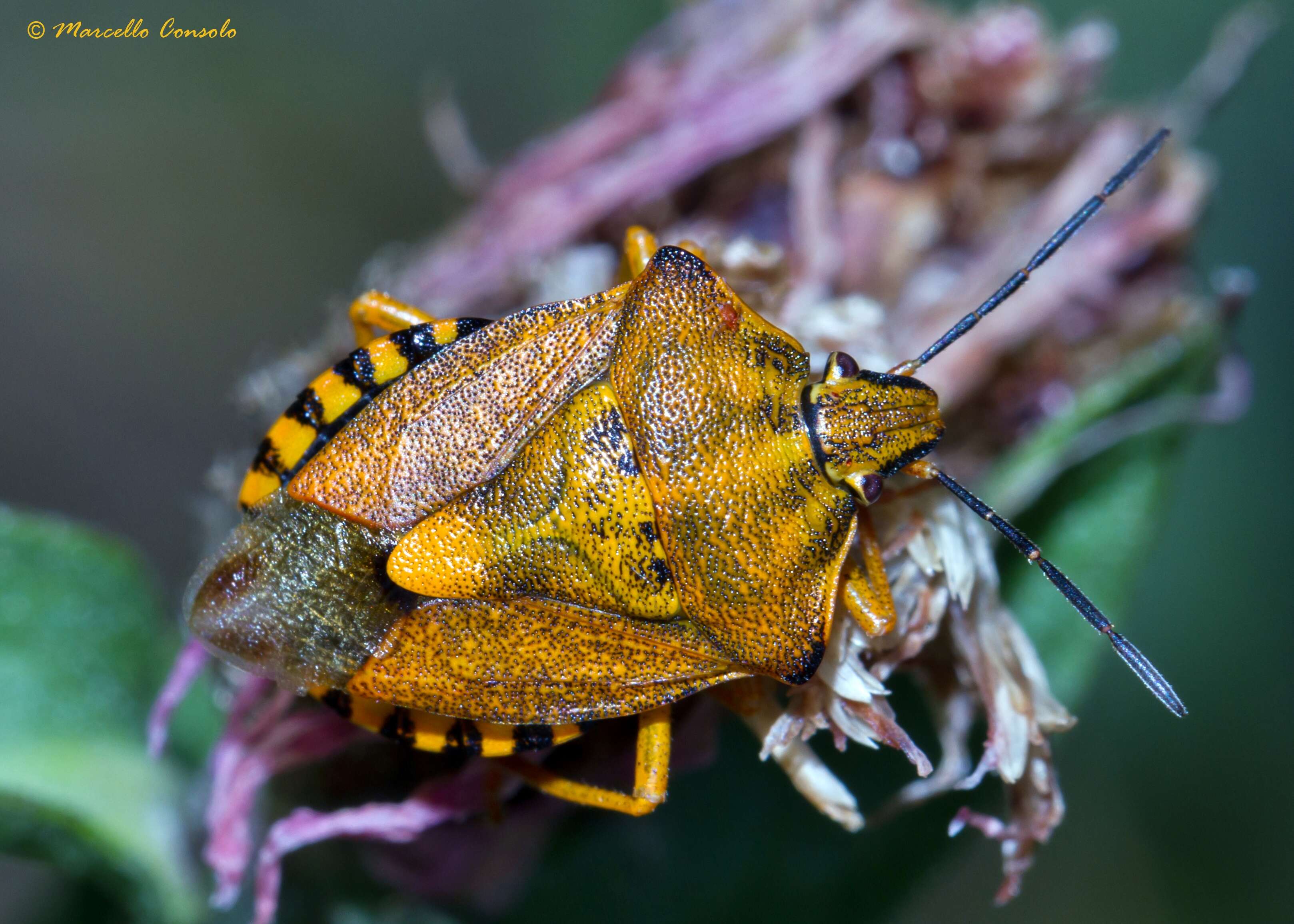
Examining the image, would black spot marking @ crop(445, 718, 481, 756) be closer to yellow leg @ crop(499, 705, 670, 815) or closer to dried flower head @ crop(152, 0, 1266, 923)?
yellow leg @ crop(499, 705, 670, 815)

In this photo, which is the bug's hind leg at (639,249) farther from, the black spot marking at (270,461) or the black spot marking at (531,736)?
the black spot marking at (531,736)

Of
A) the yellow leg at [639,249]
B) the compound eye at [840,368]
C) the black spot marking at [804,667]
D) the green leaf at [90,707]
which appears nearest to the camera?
the black spot marking at [804,667]

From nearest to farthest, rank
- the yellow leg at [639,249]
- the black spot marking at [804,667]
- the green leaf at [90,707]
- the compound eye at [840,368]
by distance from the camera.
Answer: the black spot marking at [804,667] → the compound eye at [840,368] → the yellow leg at [639,249] → the green leaf at [90,707]

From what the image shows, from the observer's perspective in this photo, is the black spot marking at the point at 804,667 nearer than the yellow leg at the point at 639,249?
Yes

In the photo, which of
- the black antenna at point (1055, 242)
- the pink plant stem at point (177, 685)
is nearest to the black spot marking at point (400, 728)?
the pink plant stem at point (177, 685)

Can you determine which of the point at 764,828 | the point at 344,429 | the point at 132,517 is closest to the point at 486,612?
the point at 344,429

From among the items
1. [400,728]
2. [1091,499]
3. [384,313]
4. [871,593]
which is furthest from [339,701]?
[1091,499]

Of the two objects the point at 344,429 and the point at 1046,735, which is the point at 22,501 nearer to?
the point at 344,429

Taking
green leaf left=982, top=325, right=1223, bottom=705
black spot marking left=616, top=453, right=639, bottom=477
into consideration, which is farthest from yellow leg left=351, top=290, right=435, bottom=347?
green leaf left=982, top=325, right=1223, bottom=705
